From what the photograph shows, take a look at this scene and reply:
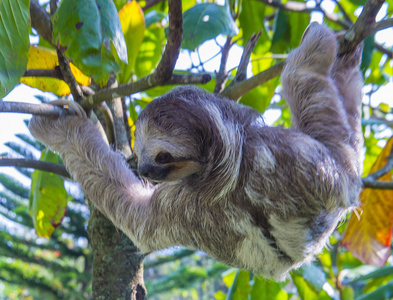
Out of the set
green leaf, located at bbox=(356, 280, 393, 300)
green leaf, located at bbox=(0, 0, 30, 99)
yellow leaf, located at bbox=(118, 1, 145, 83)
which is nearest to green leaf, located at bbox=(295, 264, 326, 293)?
green leaf, located at bbox=(356, 280, 393, 300)

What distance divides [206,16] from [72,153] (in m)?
1.62

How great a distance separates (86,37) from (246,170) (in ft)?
4.06

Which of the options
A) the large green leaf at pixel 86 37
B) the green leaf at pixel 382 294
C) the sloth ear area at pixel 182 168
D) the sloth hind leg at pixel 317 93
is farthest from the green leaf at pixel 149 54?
the green leaf at pixel 382 294

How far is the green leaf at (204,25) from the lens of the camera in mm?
3076

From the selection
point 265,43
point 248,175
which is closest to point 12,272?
point 265,43

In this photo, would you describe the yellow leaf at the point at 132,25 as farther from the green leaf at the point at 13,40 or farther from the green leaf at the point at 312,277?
the green leaf at the point at 312,277

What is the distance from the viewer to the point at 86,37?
2191 millimetres

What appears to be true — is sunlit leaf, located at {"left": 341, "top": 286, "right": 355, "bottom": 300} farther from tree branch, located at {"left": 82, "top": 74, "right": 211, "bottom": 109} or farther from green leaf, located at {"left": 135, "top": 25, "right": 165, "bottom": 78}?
tree branch, located at {"left": 82, "top": 74, "right": 211, "bottom": 109}

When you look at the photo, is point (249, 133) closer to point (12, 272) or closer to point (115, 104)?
point (115, 104)

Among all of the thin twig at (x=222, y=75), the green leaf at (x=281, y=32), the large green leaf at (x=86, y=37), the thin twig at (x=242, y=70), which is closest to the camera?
the large green leaf at (x=86, y=37)

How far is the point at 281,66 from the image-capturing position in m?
2.93

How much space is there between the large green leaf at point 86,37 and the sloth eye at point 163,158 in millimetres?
543

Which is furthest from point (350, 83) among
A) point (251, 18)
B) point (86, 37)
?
point (86, 37)

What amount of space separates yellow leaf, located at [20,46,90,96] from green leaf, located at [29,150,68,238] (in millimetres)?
836
